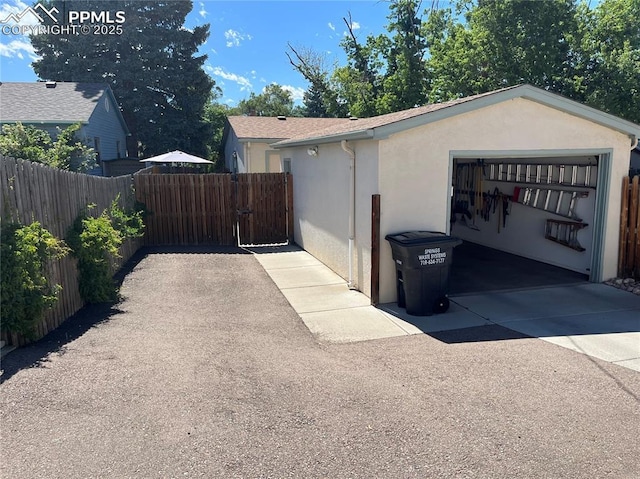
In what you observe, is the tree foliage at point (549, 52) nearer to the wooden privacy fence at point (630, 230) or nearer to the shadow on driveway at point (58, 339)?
the wooden privacy fence at point (630, 230)

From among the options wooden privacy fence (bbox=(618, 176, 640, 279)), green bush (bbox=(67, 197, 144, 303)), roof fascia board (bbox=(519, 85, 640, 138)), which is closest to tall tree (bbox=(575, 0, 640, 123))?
roof fascia board (bbox=(519, 85, 640, 138))

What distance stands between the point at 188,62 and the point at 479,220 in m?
25.0

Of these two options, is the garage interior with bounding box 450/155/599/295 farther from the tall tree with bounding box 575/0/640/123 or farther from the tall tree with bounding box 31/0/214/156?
the tall tree with bounding box 31/0/214/156

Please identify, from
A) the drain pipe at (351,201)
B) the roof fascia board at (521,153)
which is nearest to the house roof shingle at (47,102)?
the drain pipe at (351,201)

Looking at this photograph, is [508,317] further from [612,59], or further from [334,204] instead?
[612,59]

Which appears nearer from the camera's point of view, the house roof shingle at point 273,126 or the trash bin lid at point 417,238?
the trash bin lid at point 417,238

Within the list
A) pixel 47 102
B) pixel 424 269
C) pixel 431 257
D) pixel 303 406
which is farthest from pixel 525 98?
pixel 47 102

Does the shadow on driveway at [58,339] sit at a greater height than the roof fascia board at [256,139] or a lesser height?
lesser

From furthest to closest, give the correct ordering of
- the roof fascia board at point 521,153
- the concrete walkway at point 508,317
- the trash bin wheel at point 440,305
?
1. the roof fascia board at point 521,153
2. the trash bin wheel at point 440,305
3. the concrete walkway at point 508,317

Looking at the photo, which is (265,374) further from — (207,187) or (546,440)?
(207,187)

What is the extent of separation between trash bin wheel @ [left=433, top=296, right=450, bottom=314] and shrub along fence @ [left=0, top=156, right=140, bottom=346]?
16.5 feet

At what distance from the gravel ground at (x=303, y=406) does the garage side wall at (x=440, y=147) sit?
205cm

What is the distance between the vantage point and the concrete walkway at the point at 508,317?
5.79 meters

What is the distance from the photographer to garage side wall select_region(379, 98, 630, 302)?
7.25m
